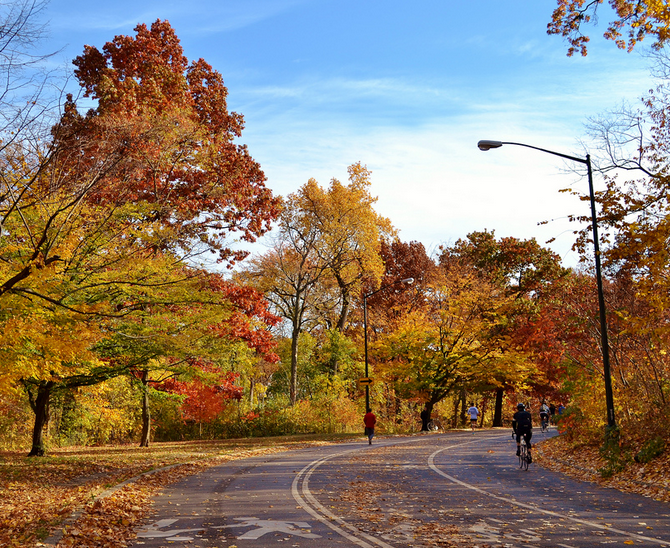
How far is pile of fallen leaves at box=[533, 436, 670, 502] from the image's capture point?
40.9 feet

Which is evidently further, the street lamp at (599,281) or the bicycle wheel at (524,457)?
the bicycle wheel at (524,457)

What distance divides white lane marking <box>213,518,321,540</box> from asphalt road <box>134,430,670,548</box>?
15 millimetres

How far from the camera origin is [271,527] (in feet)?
29.9

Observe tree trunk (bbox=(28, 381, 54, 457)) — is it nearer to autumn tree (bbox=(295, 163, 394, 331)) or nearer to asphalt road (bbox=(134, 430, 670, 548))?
asphalt road (bbox=(134, 430, 670, 548))

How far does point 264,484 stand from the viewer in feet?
47.4

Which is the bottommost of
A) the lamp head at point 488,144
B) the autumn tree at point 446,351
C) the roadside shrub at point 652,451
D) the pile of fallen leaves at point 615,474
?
the pile of fallen leaves at point 615,474

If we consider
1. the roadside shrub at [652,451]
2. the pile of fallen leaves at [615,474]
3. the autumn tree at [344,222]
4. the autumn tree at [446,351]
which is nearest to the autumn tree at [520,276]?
the autumn tree at [446,351]

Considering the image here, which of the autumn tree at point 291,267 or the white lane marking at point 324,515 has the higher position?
the autumn tree at point 291,267

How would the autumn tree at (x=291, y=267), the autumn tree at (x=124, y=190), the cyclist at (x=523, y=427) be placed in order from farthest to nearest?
the autumn tree at (x=291, y=267)
the cyclist at (x=523, y=427)
the autumn tree at (x=124, y=190)

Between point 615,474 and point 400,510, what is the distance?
6800mm

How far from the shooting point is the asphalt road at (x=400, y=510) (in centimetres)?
820

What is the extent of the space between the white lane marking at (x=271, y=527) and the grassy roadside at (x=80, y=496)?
5.35ft

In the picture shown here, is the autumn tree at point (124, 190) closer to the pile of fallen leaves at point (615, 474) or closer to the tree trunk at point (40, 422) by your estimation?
the tree trunk at point (40, 422)

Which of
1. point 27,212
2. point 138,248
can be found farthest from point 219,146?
point 27,212
